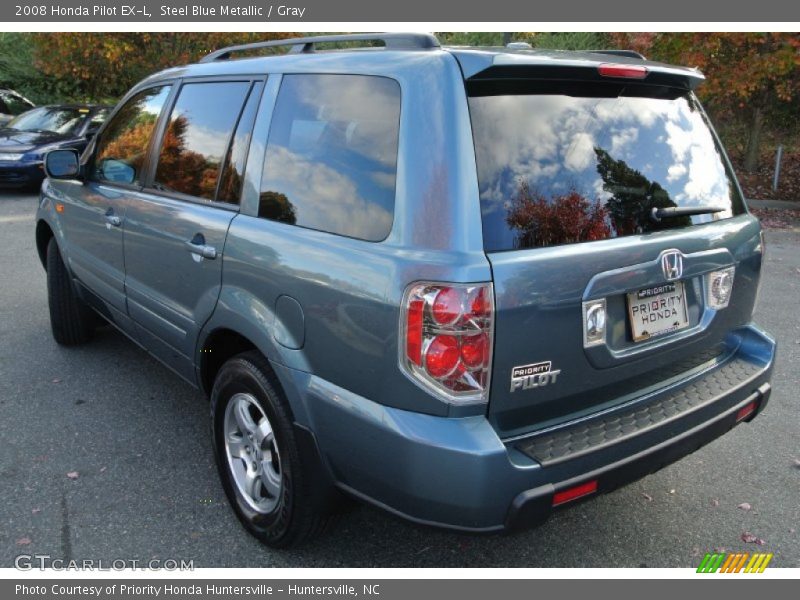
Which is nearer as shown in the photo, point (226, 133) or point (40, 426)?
point (226, 133)

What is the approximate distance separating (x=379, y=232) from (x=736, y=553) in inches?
78.1

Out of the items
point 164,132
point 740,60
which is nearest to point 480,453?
point 164,132

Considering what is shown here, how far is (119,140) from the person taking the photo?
13.1 ft

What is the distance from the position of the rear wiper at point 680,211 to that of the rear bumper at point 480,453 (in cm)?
64

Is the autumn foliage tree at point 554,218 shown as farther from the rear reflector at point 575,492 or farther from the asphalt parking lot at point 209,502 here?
the asphalt parking lot at point 209,502

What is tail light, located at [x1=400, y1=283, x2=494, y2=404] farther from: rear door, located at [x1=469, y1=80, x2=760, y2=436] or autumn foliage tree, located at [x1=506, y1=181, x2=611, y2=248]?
autumn foliage tree, located at [x1=506, y1=181, x2=611, y2=248]

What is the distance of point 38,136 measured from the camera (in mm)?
12203

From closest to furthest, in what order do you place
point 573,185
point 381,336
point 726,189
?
point 381,336
point 573,185
point 726,189

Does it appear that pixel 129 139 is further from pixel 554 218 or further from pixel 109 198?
pixel 554 218

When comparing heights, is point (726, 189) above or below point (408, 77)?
below

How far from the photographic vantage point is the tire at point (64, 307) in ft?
15.7
